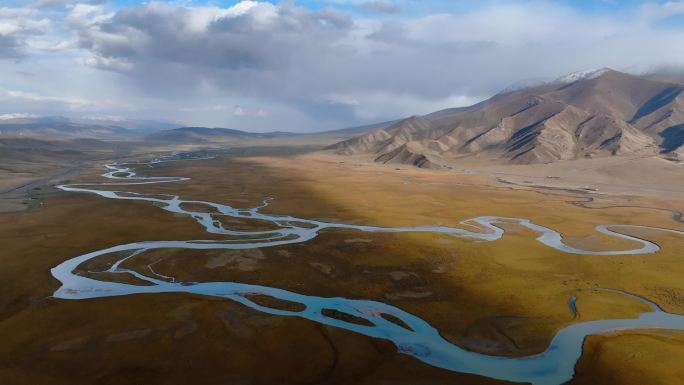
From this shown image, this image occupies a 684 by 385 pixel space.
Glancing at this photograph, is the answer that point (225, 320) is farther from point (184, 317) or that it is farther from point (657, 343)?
point (657, 343)

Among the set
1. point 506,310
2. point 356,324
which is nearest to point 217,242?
point 356,324

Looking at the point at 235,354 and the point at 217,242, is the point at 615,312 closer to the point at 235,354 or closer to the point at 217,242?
the point at 235,354

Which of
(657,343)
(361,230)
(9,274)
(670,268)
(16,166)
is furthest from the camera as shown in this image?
(16,166)

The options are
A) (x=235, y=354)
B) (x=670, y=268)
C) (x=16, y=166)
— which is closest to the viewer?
(x=235, y=354)

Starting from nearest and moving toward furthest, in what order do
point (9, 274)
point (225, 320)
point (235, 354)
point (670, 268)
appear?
point (235, 354), point (225, 320), point (9, 274), point (670, 268)

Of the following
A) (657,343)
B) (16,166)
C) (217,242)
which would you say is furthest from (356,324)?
(16,166)

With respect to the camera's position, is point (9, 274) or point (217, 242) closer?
point (9, 274)
